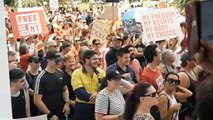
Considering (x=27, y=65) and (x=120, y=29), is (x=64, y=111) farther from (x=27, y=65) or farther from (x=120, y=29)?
(x=120, y=29)

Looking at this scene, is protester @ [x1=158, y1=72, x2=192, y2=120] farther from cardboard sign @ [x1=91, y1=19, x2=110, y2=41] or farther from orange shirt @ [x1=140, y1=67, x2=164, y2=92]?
cardboard sign @ [x1=91, y1=19, x2=110, y2=41]

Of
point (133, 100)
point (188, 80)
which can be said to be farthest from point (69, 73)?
point (133, 100)

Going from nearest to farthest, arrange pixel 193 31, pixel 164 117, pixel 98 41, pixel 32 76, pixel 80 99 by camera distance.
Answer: pixel 193 31
pixel 164 117
pixel 80 99
pixel 32 76
pixel 98 41

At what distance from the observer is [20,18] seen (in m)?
6.61

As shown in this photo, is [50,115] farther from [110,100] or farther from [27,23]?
[27,23]

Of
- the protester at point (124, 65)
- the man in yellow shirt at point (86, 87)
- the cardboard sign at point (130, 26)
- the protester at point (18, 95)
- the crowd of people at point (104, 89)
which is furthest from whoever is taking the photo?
the cardboard sign at point (130, 26)

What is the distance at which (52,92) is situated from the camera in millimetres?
5156

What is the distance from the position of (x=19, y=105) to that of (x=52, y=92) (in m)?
0.43

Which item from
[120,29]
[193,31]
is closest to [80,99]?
[193,31]

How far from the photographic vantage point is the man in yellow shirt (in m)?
4.93

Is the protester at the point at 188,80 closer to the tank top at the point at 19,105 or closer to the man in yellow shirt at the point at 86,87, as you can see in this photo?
the man in yellow shirt at the point at 86,87

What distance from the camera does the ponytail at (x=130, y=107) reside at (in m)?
3.90

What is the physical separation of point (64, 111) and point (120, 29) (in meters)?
6.33

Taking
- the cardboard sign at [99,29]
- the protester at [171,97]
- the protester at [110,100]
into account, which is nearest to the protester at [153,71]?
the protester at [171,97]
